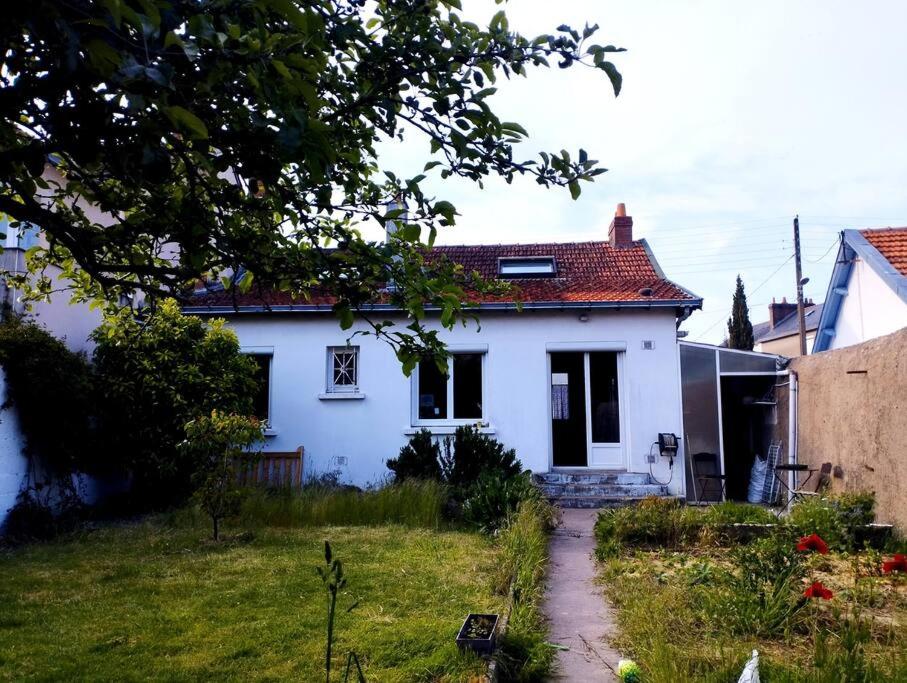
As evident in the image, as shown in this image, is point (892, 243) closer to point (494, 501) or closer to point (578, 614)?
point (494, 501)

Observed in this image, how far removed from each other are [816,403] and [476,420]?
578 cm

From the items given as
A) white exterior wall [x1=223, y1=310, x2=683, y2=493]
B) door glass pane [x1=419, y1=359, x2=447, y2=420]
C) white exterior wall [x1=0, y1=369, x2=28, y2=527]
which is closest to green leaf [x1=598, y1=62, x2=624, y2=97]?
white exterior wall [x1=0, y1=369, x2=28, y2=527]

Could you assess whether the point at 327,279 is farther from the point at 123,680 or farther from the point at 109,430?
the point at 109,430

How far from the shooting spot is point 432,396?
1309 cm

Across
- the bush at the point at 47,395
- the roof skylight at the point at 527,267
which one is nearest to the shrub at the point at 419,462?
the bush at the point at 47,395

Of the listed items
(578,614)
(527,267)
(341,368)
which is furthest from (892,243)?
(578,614)

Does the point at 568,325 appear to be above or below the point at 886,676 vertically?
above

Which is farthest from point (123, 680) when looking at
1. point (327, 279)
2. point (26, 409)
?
point (26, 409)

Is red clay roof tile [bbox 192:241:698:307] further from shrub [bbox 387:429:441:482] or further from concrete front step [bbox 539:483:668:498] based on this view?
concrete front step [bbox 539:483:668:498]

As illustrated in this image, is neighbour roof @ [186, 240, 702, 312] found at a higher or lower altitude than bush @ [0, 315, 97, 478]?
higher

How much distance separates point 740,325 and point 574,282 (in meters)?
30.4

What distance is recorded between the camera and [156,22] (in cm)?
147

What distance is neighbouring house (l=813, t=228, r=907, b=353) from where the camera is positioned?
1223 cm

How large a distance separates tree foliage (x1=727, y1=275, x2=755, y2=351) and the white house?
29552 millimetres
